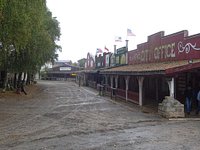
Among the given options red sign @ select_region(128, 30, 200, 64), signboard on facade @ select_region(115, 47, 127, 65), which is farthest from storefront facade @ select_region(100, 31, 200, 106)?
signboard on facade @ select_region(115, 47, 127, 65)

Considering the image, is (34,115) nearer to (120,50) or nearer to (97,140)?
(97,140)

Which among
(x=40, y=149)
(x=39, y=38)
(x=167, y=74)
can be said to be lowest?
(x=40, y=149)

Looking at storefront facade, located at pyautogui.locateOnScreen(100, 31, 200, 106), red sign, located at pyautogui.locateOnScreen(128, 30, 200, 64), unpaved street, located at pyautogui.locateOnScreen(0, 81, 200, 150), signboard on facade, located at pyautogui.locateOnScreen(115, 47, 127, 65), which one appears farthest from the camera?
signboard on facade, located at pyautogui.locateOnScreen(115, 47, 127, 65)

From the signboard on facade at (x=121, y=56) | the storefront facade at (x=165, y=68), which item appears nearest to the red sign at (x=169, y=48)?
the storefront facade at (x=165, y=68)

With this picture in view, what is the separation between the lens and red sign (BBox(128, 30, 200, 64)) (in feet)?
66.4

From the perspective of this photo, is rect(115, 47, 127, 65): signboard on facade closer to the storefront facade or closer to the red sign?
the storefront facade

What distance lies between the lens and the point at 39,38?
83.0ft

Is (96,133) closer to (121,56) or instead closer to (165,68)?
(165,68)

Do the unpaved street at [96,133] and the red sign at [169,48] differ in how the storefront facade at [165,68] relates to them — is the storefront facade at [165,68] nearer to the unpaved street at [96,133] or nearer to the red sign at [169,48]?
the red sign at [169,48]

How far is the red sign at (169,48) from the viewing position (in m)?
20.2

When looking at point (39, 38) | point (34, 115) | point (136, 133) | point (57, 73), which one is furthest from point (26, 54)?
point (57, 73)

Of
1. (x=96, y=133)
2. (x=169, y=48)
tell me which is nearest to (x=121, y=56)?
(x=169, y=48)

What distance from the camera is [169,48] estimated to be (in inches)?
942

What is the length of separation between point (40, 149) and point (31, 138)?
1.86 metres
